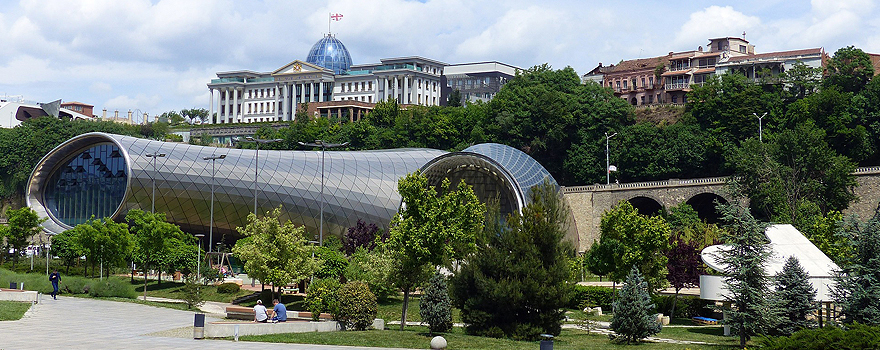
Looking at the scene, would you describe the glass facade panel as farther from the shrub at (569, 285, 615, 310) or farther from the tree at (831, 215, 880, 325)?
the tree at (831, 215, 880, 325)

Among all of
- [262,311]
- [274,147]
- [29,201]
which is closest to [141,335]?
[262,311]

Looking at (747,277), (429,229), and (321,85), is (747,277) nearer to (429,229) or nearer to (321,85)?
(429,229)

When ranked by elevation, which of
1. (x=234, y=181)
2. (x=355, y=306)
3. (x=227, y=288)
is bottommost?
A: (x=227, y=288)

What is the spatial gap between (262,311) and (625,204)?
18616 millimetres

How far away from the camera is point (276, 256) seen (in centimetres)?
3631

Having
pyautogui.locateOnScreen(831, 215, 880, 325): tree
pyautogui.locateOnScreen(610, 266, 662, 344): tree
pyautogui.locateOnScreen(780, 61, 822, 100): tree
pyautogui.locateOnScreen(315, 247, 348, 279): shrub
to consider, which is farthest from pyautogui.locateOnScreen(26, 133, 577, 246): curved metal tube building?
pyautogui.locateOnScreen(831, 215, 880, 325): tree

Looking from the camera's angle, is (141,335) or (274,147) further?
(274,147)

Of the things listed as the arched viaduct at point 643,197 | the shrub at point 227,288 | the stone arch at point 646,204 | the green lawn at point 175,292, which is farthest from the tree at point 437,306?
the stone arch at point 646,204

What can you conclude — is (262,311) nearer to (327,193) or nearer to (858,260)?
(858,260)

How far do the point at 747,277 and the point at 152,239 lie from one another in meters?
29.3

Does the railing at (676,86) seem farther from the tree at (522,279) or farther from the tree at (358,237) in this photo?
the tree at (522,279)

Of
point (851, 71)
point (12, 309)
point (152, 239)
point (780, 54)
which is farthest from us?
point (780, 54)

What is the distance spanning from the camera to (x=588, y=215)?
3169 inches

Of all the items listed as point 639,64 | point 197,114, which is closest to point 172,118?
point 197,114
